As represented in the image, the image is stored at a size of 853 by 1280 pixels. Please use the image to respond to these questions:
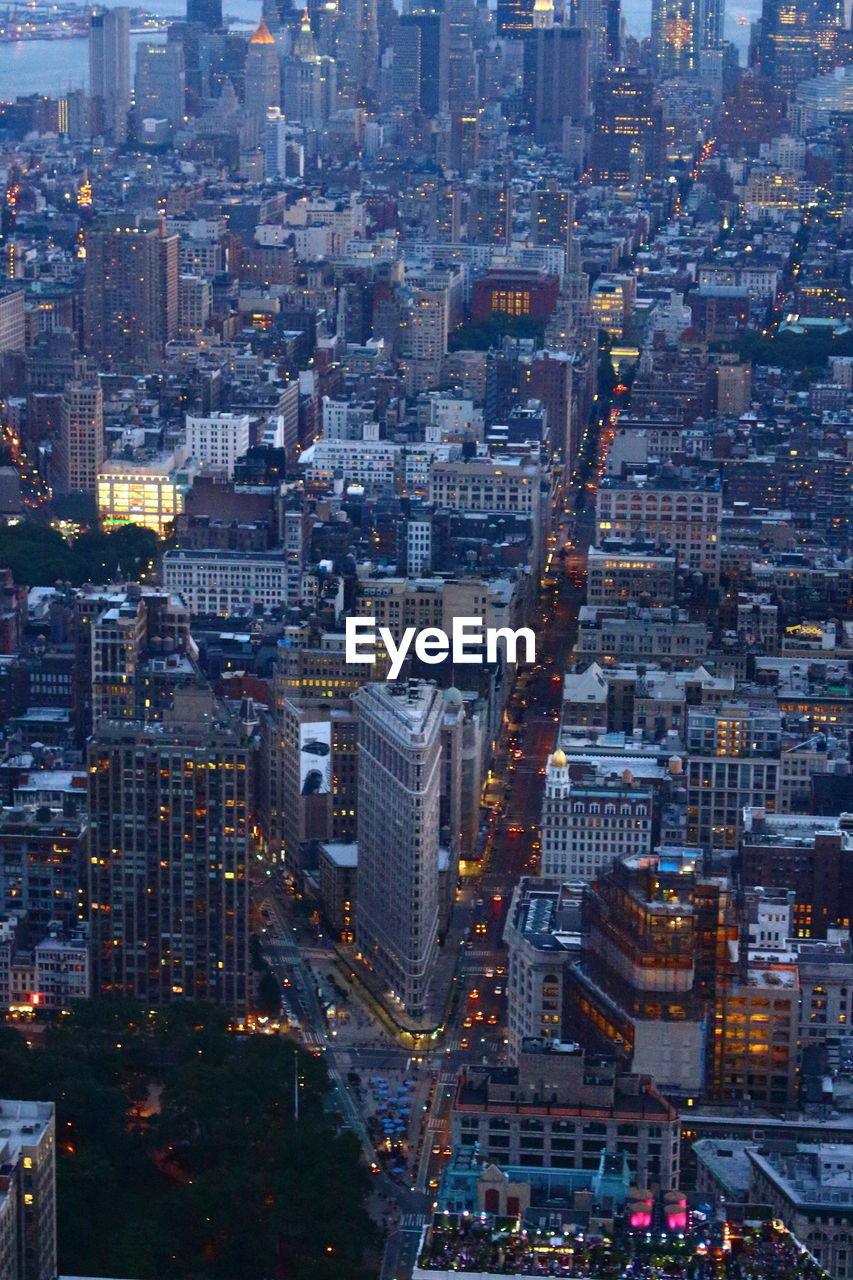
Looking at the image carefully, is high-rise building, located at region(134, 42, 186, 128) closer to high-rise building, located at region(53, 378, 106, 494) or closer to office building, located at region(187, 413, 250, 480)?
high-rise building, located at region(53, 378, 106, 494)

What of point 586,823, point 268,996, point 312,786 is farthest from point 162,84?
point 268,996

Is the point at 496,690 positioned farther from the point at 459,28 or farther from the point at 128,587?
the point at 459,28

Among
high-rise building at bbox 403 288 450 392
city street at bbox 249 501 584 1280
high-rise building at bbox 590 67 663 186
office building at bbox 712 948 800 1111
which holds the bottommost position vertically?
city street at bbox 249 501 584 1280

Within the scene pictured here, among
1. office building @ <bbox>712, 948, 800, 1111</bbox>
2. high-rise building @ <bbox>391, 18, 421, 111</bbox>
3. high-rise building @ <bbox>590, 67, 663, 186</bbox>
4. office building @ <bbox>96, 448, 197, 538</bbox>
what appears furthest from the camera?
high-rise building @ <bbox>391, 18, 421, 111</bbox>

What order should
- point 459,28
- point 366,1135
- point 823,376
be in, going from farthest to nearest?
point 459,28
point 823,376
point 366,1135

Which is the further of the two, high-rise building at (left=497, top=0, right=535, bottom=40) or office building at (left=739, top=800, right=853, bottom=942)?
high-rise building at (left=497, top=0, right=535, bottom=40)

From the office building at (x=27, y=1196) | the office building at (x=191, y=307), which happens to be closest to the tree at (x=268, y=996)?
the office building at (x=27, y=1196)

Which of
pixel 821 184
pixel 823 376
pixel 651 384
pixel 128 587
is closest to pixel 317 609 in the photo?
pixel 128 587

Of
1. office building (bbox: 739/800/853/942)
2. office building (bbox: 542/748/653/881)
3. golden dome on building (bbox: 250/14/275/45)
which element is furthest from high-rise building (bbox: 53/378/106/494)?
golden dome on building (bbox: 250/14/275/45)
